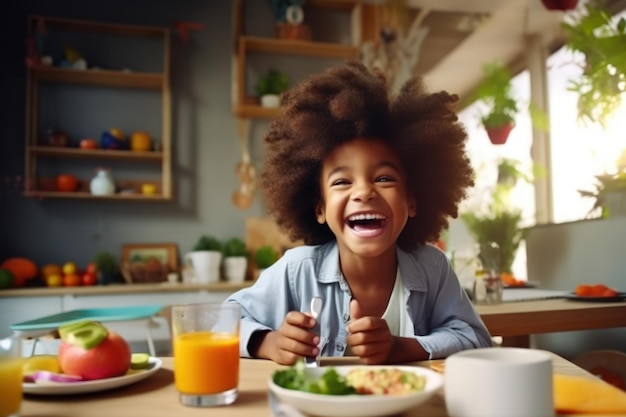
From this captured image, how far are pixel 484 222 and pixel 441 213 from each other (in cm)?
112

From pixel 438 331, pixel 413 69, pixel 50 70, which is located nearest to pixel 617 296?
pixel 438 331

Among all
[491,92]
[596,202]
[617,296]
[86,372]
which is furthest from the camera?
[491,92]

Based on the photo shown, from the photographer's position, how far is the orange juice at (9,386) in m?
0.60

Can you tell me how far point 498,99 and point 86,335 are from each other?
2.52 metres

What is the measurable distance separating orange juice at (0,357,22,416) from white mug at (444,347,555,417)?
485 mm

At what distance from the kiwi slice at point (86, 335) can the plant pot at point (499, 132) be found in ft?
7.94

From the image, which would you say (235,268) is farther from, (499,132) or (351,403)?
(351,403)

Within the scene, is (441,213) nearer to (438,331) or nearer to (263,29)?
(438,331)

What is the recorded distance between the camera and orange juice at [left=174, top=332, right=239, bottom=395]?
653 mm

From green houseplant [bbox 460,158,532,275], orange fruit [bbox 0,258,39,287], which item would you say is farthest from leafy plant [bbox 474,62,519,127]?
orange fruit [bbox 0,258,39,287]

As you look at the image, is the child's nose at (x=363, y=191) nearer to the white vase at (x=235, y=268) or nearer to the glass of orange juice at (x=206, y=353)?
the glass of orange juice at (x=206, y=353)

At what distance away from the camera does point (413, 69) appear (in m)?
3.86

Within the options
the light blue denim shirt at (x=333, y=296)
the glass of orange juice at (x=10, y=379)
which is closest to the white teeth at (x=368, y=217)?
the light blue denim shirt at (x=333, y=296)

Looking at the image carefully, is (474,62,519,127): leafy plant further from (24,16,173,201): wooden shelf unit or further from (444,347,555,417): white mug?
(444,347,555,417): white mug
